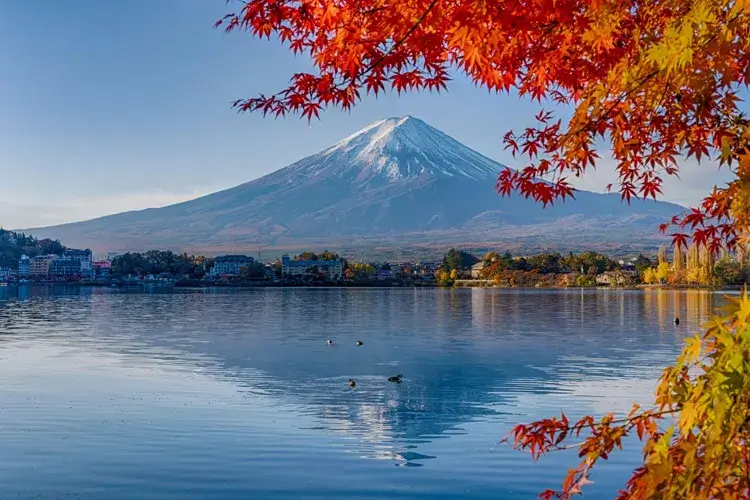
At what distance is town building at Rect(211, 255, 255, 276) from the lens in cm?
16525

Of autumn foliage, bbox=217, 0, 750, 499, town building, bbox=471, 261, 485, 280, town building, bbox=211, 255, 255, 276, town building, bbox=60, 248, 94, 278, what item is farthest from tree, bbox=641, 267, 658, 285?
autumn foliage, bbox=217, 0, 750, 499

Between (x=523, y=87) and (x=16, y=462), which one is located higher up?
(x=523, y=87)

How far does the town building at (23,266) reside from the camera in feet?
577

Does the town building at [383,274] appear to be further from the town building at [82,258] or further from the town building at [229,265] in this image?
the town building at [82,258]

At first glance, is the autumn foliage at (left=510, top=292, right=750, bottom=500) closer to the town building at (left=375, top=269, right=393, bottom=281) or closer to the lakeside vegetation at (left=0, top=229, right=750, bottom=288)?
the lakeside vegetation at (left=0, top=229, right=750, bottom=288)

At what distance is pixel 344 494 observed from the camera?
31.0 ft

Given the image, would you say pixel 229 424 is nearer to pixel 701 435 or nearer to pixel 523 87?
pixel 523 87

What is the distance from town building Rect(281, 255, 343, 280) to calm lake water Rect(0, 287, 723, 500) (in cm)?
12163

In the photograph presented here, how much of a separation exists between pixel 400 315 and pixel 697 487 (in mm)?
45406

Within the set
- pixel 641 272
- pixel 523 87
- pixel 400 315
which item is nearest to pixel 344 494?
pixel 523 87

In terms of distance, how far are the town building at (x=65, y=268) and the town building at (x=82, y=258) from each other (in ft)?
1.40

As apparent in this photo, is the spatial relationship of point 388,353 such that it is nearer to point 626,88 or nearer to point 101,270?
point 626,88

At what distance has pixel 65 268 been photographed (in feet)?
599

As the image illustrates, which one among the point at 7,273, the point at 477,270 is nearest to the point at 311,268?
the point at 477,270
